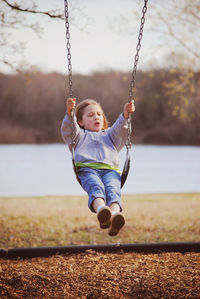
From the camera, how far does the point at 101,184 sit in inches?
130

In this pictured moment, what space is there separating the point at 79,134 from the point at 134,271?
1.44 meters

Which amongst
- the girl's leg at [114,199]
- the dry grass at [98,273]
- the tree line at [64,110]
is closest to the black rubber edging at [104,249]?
the dry grass at [98,273]

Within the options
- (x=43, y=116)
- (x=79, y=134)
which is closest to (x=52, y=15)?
(x=79, y=134)

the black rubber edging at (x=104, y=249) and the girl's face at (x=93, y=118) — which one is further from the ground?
the girl's face at (x=93, y=118)

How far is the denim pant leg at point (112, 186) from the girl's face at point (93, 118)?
1.80 ft

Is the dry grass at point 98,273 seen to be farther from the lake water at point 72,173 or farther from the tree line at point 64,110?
the tree line at point 64,110

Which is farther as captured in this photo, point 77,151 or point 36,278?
point 77,151

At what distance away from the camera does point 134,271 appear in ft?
10.3

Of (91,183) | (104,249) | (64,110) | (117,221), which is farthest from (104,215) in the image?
(64,110)

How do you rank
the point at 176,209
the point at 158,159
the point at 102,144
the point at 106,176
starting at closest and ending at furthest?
the point at 106,176, the point at 102,144, the point at 176,209, the point at 158,159

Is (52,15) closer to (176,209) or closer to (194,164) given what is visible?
(176,209)

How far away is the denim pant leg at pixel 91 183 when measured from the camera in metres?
3.15

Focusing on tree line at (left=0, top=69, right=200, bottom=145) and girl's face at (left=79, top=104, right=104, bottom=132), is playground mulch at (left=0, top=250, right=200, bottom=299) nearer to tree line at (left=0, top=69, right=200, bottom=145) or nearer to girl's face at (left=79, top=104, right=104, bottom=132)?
girl's face at (left=79, top=104, right=104, bottom=132)

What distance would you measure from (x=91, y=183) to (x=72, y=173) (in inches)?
1252
